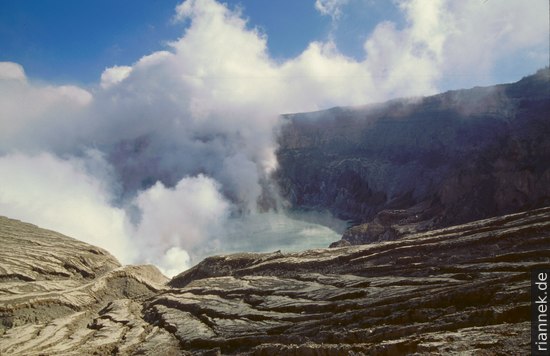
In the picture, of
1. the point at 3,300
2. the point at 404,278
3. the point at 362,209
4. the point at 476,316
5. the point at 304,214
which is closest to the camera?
the point at 476,316

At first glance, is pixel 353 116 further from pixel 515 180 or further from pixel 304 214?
pixel 515 180

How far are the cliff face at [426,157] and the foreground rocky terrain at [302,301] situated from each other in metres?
37.4

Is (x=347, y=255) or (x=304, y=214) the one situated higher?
(x=304, y=214)

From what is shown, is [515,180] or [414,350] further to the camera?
[515,180]

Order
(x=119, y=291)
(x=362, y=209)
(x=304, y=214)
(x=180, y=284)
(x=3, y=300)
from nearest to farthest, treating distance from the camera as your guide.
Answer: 1. (x=3, y=300)
2. (x=119, y=291)
3. (x=180, y=284)
4. (x=362, y=209)
5. (x=304, y=214)

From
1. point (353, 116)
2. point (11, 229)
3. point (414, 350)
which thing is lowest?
point (414, 350)

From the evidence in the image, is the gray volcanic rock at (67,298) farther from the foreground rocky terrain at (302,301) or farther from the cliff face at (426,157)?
the cliff face at (426,157)

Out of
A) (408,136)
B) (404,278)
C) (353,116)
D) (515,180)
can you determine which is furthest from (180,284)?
(353,116)

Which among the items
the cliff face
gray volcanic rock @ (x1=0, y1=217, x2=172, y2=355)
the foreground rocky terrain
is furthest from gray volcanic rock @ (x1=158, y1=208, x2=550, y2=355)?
the cliff face

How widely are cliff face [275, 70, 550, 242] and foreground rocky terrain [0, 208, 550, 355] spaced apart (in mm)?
37411

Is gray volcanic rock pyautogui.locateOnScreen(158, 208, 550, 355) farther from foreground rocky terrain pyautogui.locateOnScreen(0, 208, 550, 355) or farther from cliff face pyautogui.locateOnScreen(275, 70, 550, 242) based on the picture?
cliff face pyautogui.locateOnScreen(275, 70, 550, 242)

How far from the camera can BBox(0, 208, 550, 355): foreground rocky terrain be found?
19.3 metres

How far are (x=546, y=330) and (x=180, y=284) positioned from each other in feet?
177

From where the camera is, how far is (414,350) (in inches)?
661
